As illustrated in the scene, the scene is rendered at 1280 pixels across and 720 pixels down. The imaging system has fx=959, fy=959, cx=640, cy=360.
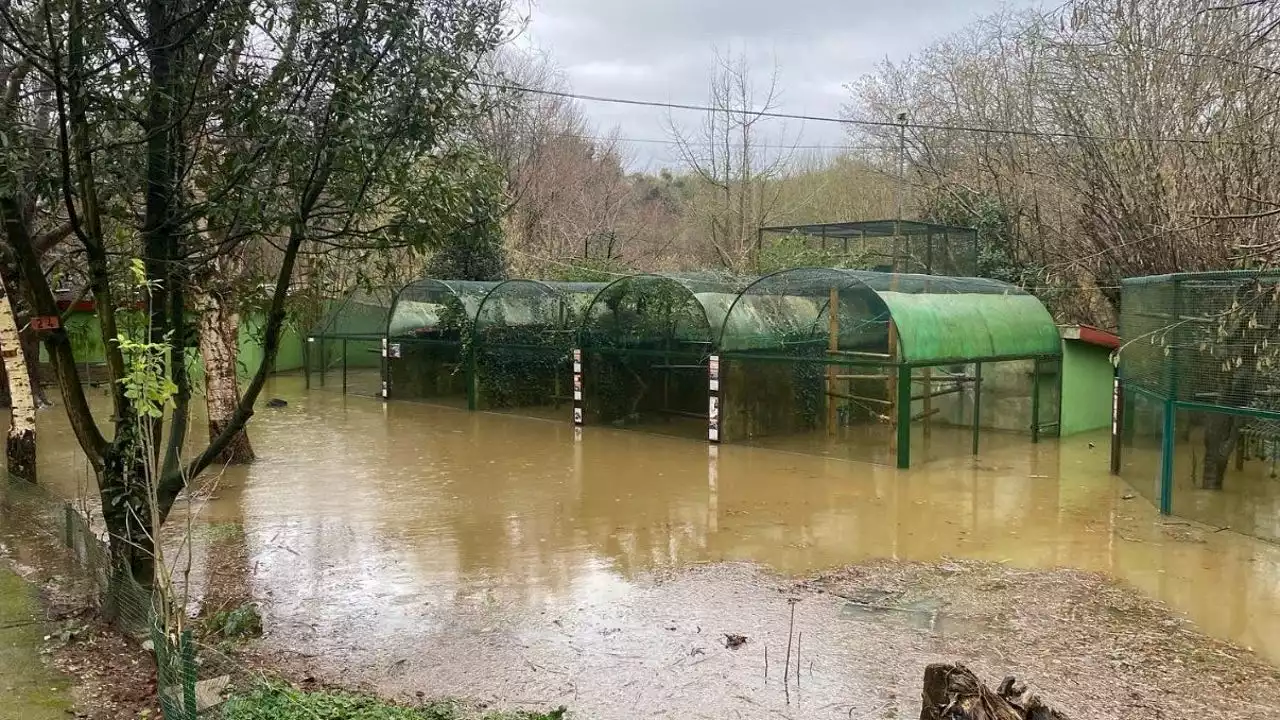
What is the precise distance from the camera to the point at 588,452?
1477cm

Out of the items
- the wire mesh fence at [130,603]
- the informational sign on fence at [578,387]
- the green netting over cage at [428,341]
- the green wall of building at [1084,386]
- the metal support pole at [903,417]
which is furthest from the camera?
the green netting over cage at [428,341]

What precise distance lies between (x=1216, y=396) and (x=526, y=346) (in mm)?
12208

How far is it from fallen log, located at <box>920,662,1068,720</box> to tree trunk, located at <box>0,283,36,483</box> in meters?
11.3

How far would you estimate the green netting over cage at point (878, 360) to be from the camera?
14.2 meters

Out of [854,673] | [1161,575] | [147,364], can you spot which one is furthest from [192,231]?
[1161,575]

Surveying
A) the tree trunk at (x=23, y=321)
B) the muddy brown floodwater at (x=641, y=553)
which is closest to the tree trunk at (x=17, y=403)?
the tree trunk at (x=23, y=321)

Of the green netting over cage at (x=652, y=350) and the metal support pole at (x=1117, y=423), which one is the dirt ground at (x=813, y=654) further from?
the green netting over cage at (x=652, y=350)

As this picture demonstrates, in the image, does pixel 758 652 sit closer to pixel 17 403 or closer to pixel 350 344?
pixel 17 403

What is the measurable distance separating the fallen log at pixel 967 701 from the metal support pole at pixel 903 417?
9781 millimetres

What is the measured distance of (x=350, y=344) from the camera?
2634 cm

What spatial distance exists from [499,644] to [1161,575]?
5685 millimetres

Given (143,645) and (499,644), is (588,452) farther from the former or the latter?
(143,645)

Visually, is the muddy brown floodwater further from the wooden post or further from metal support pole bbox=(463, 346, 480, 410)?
metal support pole bbox=(463, 346, 480, 410)

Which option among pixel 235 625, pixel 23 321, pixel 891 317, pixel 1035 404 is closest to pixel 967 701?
pixel 235 625
